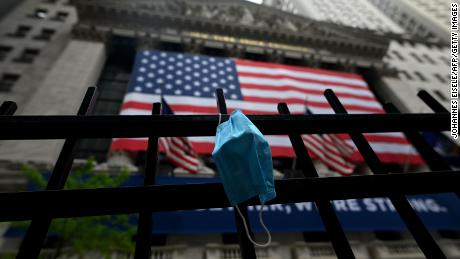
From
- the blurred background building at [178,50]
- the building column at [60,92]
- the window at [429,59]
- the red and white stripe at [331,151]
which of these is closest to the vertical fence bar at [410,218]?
the red and white stripe at [331,151]

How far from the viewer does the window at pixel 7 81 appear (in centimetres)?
2044

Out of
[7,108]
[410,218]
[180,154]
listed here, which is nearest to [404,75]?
[180,154]

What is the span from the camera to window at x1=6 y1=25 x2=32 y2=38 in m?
25.5

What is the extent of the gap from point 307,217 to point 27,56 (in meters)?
27.7

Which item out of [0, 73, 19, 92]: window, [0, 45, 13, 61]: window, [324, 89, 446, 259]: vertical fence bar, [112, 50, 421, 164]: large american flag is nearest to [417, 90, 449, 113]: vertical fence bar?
[324, 89, 446, 259]: vertical fence bar

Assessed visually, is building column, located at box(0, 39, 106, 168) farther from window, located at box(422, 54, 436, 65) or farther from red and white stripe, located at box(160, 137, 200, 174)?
window, located at box(422, 54, 436, 65)

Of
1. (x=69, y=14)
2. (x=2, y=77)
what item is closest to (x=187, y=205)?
(x=2, y=77)

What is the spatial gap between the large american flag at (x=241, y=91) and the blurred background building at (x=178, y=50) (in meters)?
2.28

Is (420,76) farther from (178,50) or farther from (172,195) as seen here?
(172,195)

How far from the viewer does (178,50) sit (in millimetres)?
29828

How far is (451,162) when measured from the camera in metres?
20.5

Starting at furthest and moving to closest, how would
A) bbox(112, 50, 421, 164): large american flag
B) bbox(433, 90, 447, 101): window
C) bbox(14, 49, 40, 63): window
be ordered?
bbox(433, 90, 447, 101): window → bbox(14, 49, 40, 63): window → bbox(112, 50, 421, 164): large american flag

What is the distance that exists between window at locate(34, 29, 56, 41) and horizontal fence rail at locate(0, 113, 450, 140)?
31.7m

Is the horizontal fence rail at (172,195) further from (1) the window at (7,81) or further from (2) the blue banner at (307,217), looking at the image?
(1) the window at (7,81)
